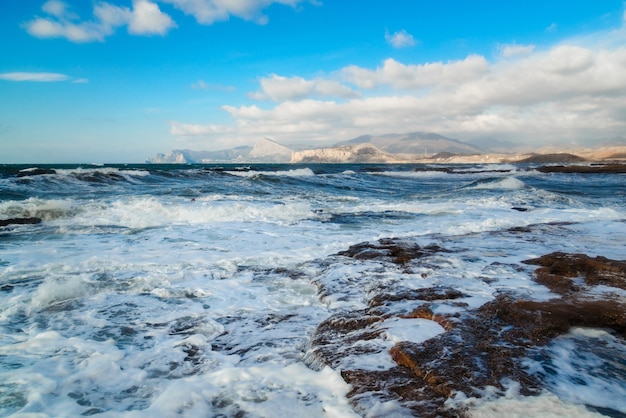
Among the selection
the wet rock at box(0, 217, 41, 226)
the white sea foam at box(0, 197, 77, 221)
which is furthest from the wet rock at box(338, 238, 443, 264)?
the white sea foam at box(0, 197, 77, 221)

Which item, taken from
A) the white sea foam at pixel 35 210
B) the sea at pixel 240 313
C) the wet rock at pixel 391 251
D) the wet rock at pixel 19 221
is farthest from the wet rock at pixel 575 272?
the white sea foam at pixel 35 210

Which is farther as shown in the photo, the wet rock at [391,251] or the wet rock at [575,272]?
the wet rock at [391,251]

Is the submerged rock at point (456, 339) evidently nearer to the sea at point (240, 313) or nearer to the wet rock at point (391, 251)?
the sea at point (240, 313)

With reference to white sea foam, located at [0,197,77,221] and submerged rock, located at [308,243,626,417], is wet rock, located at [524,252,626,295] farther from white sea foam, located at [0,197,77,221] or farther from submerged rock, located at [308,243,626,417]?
white sea foam, located at [0,197,77,221]

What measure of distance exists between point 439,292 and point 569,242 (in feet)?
18.0

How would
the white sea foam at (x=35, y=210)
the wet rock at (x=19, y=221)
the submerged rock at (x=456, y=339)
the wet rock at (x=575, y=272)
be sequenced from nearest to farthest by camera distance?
the submerged rock at (x=456, y=339), the wet rock at (x=575, y=272), the wet rock at (x=19, y=221), the white sea foam at (x=35, y=210)

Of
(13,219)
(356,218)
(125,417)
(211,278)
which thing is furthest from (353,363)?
(13,219)

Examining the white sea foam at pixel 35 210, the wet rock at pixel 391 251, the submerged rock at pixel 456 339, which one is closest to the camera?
the submerged rock at pixel 456 339

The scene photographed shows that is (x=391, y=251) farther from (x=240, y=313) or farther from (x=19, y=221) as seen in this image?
(x=19, y=221)

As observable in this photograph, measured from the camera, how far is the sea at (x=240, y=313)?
289 cm

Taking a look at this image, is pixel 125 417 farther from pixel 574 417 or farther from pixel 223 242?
pixel 223 242

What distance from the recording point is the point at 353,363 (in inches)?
130

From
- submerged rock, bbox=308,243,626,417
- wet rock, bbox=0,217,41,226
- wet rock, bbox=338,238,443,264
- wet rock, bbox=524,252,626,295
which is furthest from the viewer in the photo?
wet rock, bbox=0,217,41,226

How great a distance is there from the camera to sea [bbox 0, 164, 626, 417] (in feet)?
9.50
